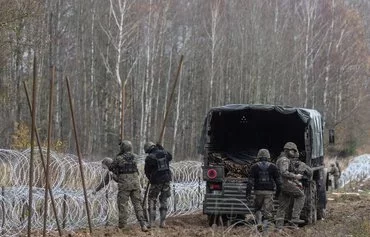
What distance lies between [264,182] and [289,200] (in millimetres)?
991

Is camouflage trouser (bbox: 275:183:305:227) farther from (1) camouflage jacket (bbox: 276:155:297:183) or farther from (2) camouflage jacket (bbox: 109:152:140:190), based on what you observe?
(2) camouflage jacket (bbox: 109:152:140:190)

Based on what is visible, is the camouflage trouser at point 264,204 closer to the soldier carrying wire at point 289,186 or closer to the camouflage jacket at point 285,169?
the soldier carrying wire at point 289,186

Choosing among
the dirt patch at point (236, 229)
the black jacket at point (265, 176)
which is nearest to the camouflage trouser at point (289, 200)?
the dirt patch at point (236, 229)

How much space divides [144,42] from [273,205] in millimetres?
24814

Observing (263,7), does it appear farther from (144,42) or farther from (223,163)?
(223,163)

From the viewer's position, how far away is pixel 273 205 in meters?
13.5

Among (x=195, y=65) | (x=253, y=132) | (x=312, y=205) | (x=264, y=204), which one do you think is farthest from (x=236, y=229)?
(x=195, y=65)

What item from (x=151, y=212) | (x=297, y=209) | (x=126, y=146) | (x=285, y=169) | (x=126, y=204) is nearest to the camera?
(x=126, y=146)

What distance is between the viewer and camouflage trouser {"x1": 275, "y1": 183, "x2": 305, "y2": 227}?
13.2 metres

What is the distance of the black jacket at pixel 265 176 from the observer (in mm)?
12750

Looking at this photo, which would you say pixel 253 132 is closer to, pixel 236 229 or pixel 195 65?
pixel 236 229

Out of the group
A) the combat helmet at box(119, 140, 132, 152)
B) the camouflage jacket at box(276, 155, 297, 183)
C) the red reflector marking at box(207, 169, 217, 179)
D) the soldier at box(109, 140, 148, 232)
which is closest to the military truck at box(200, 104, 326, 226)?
the red reflector marking at box(207, 169, 217, 179)

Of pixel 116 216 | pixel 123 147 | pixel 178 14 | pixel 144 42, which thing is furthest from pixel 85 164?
pixel 178 14

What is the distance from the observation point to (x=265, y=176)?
41.9 ft
